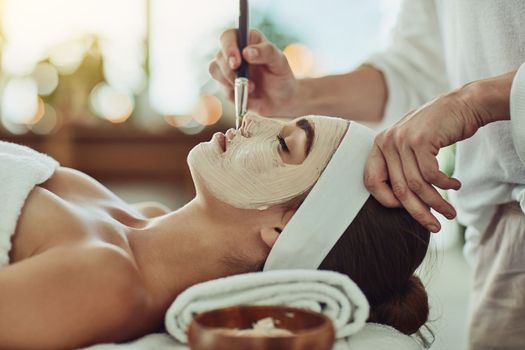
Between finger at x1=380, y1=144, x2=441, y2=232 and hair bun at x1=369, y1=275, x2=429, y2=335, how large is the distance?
0.20 m

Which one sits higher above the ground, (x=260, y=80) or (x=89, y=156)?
(x=260, y=80)

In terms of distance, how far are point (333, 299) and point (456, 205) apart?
791 mm

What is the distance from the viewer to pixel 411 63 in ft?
7.38

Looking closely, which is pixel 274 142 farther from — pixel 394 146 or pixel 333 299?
pixel 333 299

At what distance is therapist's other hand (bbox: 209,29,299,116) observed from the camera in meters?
1.93

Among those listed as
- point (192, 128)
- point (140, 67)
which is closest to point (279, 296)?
point (192, 128)

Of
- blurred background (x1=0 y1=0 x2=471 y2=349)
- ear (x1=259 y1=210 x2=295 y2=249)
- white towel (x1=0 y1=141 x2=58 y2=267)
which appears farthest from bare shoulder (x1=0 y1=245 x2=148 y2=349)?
blurred background (x1=0 y1=0 x2=471 y2=349)

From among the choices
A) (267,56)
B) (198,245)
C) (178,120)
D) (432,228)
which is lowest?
(178,120)

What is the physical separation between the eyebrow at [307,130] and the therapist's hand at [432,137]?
0.21 metres

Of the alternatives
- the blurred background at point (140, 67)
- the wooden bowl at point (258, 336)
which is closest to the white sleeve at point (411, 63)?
the wooden bowl at point (258, 336)

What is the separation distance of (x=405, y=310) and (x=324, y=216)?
0.93 feet

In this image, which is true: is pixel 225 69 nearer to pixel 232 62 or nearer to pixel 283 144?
pixel 232 62

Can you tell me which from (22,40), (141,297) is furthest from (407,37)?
(22,40)

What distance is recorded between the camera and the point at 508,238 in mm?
1700
